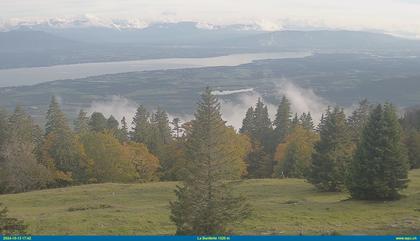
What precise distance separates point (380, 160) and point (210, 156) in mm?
18863

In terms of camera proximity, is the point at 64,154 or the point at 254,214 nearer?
the point at 254,214

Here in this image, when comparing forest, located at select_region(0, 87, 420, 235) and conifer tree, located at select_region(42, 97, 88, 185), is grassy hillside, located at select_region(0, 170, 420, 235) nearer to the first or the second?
forest, located at select_region(0, 87, 420, 235)

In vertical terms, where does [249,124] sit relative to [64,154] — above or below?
below

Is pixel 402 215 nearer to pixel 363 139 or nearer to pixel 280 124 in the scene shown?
pixel 363 139

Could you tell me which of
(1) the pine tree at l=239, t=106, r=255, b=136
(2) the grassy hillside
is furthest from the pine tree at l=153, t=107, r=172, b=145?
(2) the grassy hillside

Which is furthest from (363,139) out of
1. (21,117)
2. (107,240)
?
(21,117)

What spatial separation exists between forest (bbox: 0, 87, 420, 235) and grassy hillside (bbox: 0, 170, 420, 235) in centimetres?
221

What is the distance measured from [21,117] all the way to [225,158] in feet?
197

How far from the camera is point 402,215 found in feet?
115

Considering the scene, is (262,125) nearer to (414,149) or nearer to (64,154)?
(414,149)

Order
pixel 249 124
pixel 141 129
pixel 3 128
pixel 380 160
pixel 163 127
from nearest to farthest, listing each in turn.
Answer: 1. pixel 380 160
2. pixel 3 128
3. pixel 141 129
4. pixel 163 127
5. pixel 249 124

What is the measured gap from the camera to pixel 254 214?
3781 centimetres

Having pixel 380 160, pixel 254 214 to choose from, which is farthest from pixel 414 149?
pixel 254 214

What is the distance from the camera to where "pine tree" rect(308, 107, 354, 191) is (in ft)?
159
